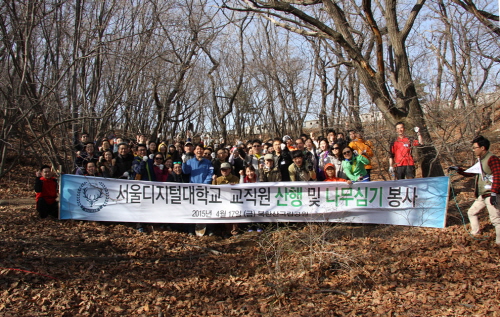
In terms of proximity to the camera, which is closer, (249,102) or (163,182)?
(163,182)

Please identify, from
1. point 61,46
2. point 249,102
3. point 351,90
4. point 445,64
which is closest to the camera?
point 61,46

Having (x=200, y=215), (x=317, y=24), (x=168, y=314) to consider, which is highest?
(x=317, y=24)

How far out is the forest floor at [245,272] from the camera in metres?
4.59

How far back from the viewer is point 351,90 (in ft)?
58.4

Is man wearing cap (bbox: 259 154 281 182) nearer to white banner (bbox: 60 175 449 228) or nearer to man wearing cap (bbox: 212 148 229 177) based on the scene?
white banner (bbox: 60 175 449 228)

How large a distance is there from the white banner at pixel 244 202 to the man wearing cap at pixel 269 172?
8.9 inches

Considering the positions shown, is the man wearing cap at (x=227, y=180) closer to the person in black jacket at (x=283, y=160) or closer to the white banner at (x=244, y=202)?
the white banner at (x=244, y=202)

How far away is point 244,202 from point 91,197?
3.06m

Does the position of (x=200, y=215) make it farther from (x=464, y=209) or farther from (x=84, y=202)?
(x=464, y=209)

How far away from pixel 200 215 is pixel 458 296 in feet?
15.0

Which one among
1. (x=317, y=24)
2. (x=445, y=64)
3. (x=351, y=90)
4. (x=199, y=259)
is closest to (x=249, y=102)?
(x=351, y=90)

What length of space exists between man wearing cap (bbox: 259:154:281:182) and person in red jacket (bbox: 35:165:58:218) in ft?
13.9

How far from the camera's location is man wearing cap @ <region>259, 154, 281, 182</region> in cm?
743

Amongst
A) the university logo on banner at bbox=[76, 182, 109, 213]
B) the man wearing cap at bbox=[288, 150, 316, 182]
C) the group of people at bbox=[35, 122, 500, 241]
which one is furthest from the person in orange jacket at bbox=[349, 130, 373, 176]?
the university logo on banner at bbox=[76, 182, 109, 213]
